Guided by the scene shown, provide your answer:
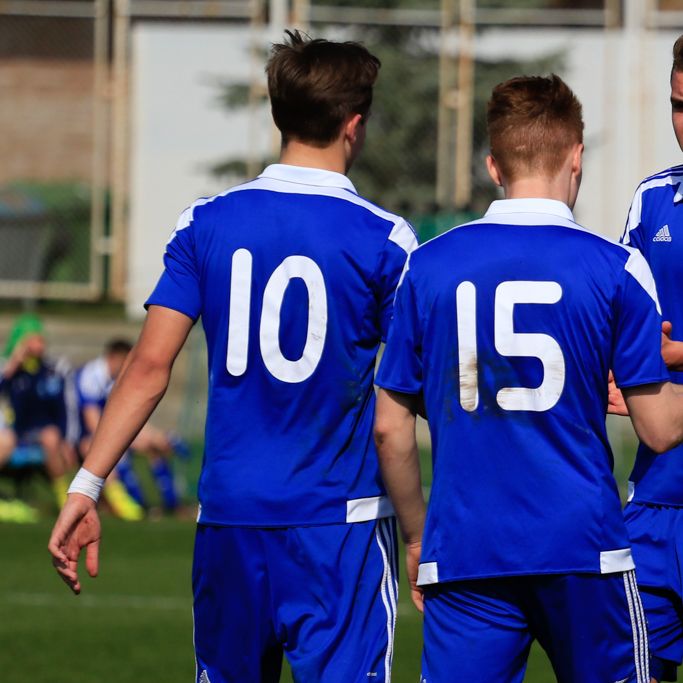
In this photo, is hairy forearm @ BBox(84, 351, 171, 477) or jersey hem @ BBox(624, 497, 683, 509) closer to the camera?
hairy forearm @ BBox(84, 351, 171, 477)

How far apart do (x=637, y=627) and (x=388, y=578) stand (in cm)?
66

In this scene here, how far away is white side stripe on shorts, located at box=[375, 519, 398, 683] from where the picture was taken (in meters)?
3.97

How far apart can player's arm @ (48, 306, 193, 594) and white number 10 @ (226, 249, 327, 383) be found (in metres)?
0.17

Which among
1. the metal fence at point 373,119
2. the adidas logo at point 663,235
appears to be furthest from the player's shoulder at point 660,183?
the metal fence at point 373,119

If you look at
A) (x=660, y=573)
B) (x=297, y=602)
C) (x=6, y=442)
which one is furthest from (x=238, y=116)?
(x=297, y=602)

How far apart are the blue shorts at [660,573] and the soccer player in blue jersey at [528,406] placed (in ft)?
2.29

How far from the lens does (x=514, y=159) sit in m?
3.72

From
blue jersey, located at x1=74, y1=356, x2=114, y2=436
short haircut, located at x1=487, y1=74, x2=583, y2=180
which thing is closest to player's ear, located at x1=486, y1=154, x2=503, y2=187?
short haircut, located at x1=487, y1=74, x2=583, y2=180

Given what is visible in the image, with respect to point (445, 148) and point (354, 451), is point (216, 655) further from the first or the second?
point (445, 148)

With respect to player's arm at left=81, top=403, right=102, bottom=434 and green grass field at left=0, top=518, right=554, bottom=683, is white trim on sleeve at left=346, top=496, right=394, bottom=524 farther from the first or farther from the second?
player's arm at left=81, top=403, right=102, bottom=434

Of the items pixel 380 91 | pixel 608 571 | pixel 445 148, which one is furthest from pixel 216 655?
pixel 380 91

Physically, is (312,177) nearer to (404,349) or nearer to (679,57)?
(404,349)

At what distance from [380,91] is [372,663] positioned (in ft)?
59.3

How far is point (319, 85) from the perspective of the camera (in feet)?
12.9
